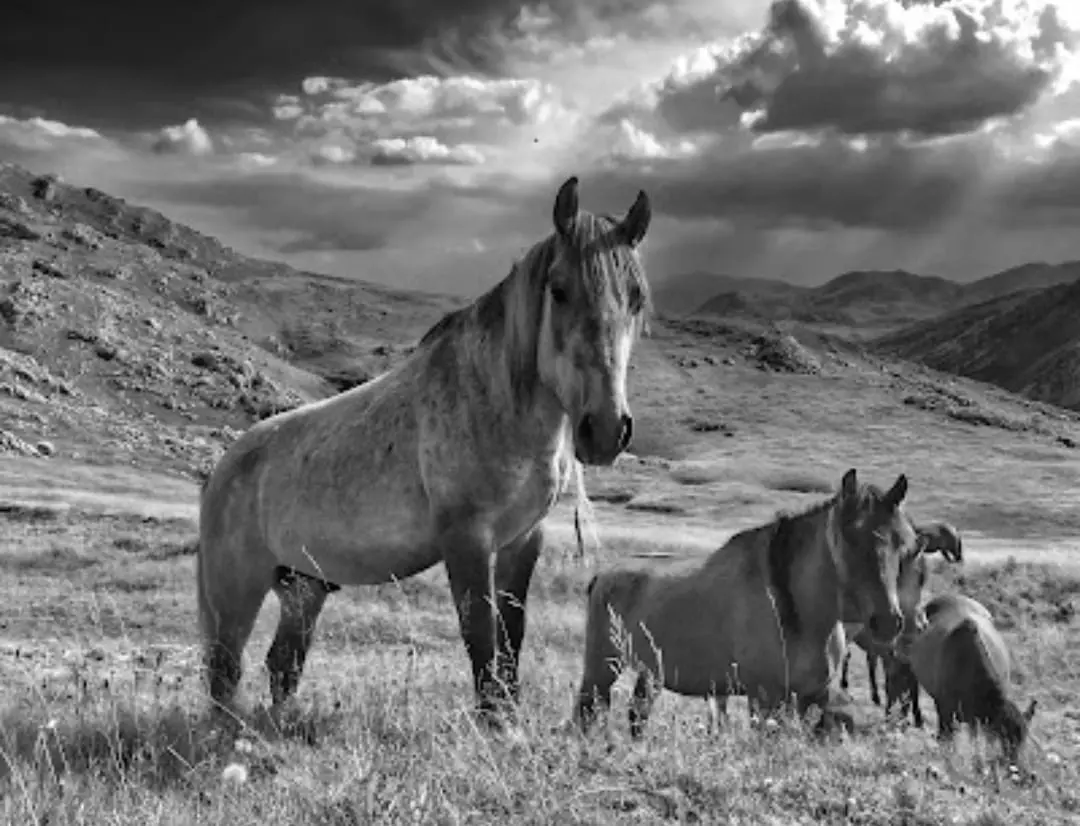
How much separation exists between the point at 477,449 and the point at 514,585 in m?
0.97

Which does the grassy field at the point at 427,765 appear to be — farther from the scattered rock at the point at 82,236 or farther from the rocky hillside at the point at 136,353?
the scattered rock at the point at 82,236

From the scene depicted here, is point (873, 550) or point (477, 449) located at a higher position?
point (477, 449)

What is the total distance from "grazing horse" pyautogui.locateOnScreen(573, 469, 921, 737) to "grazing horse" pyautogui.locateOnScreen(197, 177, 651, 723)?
2564 millimetres

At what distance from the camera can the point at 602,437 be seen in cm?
473

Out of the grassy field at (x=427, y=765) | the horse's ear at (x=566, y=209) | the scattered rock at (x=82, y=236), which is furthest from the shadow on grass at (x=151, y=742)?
the scattered rock at (x=82, y=236)

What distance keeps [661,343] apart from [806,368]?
2587 cm

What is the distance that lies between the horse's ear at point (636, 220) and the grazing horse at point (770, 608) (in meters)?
3.73

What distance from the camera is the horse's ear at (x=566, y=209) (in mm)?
5118

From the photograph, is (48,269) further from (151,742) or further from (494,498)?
(494,498)

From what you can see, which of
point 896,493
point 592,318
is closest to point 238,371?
point 896,493

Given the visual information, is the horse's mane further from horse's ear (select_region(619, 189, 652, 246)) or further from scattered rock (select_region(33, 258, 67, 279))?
scattered rock (select_region(33, 258, 67, 279))

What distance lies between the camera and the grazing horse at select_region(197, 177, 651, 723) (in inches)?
198

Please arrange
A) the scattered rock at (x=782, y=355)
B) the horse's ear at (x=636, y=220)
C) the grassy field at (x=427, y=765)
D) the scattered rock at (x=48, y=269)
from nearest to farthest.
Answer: the grassy field at (x=427, y=765) → the horse's ear at (x=636, y=220) → the scattered rock at (x=48, y=269) → the scattered rock at (x=782, y=355)

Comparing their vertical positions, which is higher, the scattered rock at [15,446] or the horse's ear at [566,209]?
the horse's ear at [566,209]
